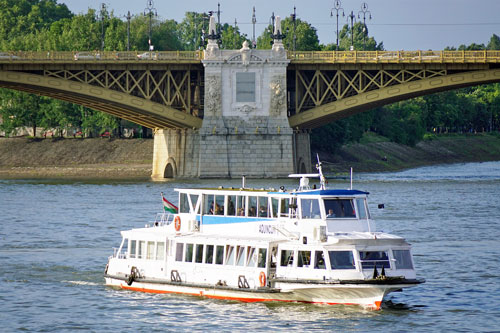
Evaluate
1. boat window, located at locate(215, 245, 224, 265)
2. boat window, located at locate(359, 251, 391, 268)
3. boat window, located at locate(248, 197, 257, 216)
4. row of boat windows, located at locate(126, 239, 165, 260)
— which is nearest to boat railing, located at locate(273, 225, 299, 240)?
boat window, located at locate(248, 197, 257, 216)

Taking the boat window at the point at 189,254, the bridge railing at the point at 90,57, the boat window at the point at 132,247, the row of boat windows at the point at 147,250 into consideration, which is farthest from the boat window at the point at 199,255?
the bridge railing at the point at 90,57

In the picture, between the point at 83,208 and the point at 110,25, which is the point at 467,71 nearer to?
the point at 83,208

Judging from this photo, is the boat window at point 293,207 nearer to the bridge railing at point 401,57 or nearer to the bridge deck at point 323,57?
the bridge railing at point 401,57

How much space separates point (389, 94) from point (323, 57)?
785 cm

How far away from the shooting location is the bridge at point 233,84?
99.9 meters

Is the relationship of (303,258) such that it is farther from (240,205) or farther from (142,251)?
(142,251)

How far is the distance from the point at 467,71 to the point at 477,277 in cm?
5704

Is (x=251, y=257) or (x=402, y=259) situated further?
(x=251, y=257)

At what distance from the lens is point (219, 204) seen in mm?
41250

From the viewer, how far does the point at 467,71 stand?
98250 millimetres

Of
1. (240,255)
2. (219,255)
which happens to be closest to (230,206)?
(219,255)

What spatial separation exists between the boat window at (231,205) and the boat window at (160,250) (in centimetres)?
285

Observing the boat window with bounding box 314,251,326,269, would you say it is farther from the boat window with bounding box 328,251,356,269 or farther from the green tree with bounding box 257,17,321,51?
the green tree with bounding box 257,17,321,51

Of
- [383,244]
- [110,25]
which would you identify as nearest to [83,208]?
[383,244]
